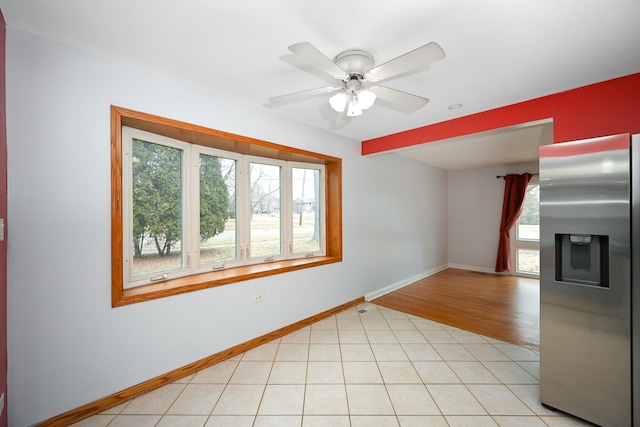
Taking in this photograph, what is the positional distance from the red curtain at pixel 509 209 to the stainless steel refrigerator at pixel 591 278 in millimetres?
4354

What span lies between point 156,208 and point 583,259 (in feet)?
10.9

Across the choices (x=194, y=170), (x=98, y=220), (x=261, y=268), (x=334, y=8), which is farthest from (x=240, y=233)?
(x=334, y=8)

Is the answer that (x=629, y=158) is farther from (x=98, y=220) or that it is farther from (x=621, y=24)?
(x=98, y=220)

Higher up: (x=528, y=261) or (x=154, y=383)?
(x=528, y=261)

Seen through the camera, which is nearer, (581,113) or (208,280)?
(581,113)

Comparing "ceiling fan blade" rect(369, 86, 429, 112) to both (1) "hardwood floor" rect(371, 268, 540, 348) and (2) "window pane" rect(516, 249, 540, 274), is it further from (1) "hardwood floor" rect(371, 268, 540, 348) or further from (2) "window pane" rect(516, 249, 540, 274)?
(2) "window pane" rect(516, 249, 540, 274)

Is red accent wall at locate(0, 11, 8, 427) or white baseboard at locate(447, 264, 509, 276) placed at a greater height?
red accent wall at locate(0, 11, 8, 427)

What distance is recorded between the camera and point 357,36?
1497 mm

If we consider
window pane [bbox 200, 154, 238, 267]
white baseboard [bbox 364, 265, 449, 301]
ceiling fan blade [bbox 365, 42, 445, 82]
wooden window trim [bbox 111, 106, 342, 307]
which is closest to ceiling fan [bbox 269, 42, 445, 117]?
ceiling fan blade [bbox 365, 42, 445, 82]

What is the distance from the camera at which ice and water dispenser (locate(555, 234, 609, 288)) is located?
158 centimetres

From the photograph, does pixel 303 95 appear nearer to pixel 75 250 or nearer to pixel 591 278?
pixel 75 250

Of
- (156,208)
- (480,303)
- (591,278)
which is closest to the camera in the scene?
(591,278)

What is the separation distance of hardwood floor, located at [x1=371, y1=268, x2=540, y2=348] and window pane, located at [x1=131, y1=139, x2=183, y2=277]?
9.71 feet

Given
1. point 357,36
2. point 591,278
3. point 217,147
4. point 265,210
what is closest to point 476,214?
point 591,278
